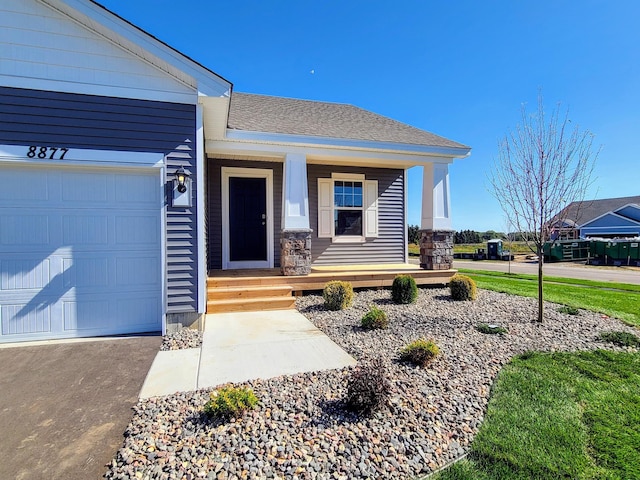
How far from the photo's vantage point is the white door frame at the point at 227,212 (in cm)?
748

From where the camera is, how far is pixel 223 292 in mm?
5625

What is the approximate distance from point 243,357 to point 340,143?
15.4 feet

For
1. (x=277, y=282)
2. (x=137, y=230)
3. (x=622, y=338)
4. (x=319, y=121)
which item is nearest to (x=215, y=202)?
(x=277, y=282)

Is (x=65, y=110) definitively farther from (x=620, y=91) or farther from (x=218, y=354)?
(x=620, y=91)

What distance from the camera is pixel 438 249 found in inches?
300

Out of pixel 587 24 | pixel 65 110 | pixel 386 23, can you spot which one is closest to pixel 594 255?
pixel 587 24

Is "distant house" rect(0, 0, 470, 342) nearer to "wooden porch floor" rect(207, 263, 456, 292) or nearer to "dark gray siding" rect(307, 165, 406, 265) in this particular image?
"wooden porch floor" rect(207, 263, 456, 292)

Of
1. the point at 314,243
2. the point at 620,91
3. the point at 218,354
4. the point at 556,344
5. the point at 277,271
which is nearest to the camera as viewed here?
the point at 218,354

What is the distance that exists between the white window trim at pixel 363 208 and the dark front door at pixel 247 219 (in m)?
1.42

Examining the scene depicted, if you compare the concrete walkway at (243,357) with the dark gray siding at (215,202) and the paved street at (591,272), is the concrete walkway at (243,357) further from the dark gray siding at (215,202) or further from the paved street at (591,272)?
the paved street at (591,272)

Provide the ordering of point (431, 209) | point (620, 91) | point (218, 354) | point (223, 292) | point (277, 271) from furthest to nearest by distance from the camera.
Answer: point (620, 91) < point (431, 209) < point (277, 271) < point (223, 292) < point (218, 354)

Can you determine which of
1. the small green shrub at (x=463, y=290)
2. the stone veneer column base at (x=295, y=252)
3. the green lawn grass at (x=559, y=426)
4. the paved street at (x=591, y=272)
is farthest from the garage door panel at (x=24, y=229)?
the paved street at (x=591, y=272)

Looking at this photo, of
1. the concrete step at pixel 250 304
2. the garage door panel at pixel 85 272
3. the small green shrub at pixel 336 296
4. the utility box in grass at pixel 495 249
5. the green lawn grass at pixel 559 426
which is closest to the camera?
the green lawn grass at pixel 559 426

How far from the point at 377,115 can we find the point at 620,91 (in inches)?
253
